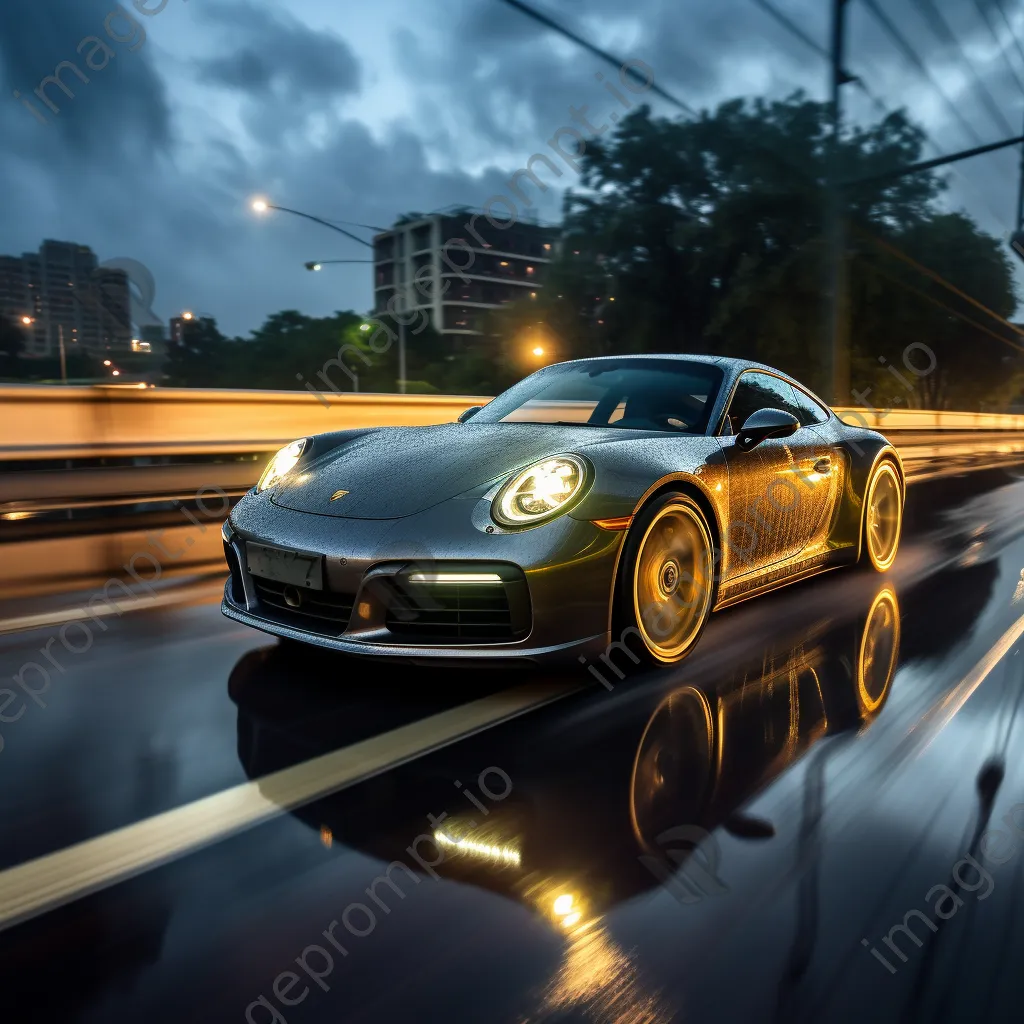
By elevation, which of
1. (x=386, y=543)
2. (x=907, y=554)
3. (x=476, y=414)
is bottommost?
(x=907, y=554)

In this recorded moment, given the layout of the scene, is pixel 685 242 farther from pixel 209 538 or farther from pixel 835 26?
pixel 209 538

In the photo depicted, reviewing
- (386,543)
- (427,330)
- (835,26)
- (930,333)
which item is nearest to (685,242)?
(930,333)

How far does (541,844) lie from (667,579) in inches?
62.6

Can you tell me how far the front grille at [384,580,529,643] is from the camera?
3188 millimetres

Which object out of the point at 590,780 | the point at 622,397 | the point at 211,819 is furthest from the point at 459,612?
the point at 622,397

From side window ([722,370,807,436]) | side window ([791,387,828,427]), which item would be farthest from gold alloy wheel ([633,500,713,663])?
side window ([791,387,828,427])

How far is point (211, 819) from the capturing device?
2.41 meters

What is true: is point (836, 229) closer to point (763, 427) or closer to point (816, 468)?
point (816, 468)

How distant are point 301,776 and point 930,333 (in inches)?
1442

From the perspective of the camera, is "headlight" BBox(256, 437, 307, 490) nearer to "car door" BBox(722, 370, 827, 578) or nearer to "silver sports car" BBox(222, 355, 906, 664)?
"silver sports car" BBox(222, 355, 906, 664)

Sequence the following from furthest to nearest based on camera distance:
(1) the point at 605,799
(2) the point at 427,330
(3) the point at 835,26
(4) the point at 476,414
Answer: (2) the point at 427,330
(3) the point at 835,26
(4) the point at 476,414
(1) the point at 605,799

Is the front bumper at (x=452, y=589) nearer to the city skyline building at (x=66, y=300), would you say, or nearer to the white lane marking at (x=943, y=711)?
the white lane marking at (x=943, y=711)

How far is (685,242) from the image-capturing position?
98.0 feet

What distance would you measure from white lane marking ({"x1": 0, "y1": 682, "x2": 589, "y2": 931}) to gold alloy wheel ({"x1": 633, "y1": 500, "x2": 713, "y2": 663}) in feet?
2.20
